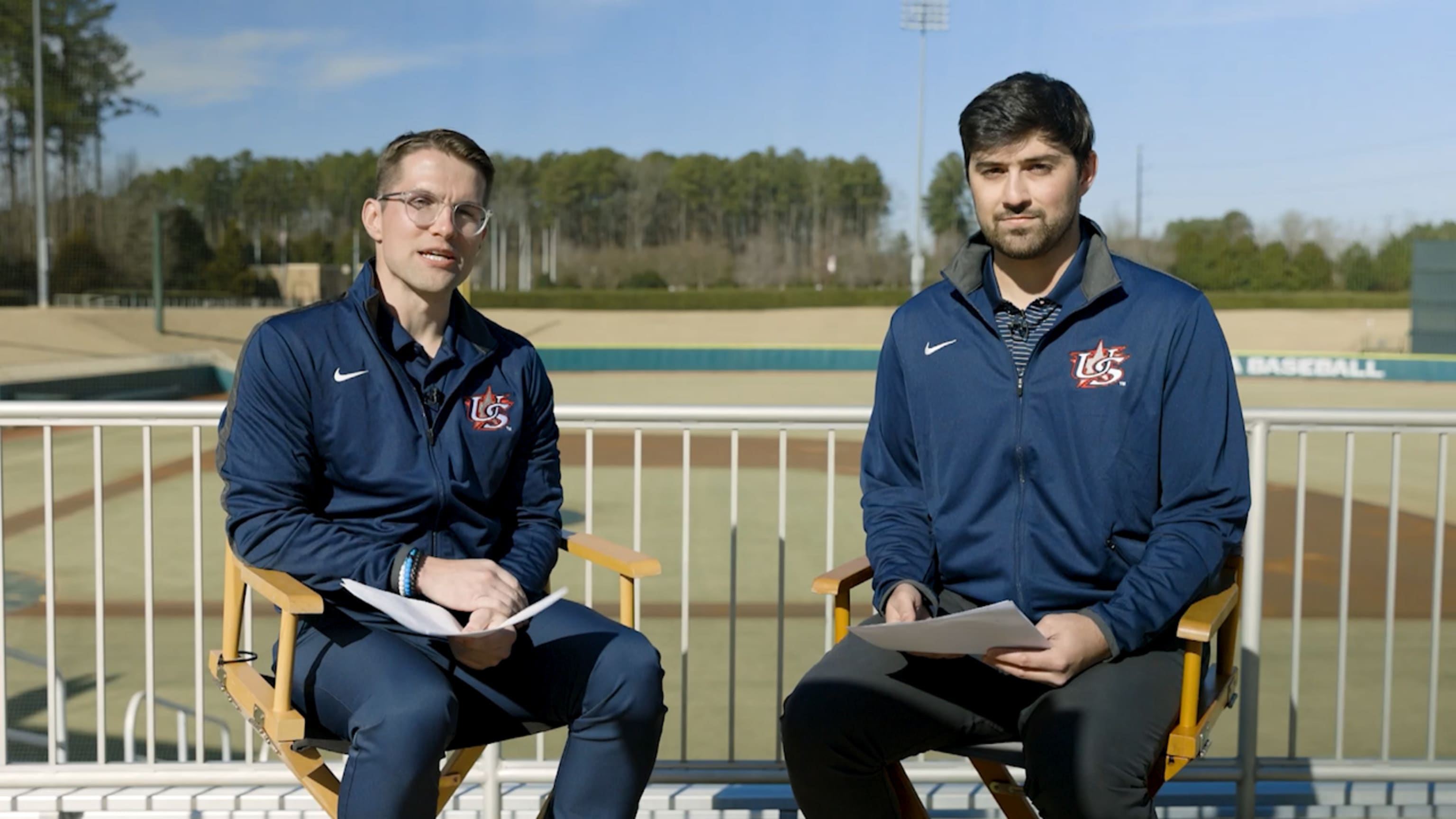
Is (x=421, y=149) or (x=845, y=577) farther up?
(x=421, y=149)

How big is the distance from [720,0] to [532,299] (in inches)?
512

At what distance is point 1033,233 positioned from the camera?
2.03m

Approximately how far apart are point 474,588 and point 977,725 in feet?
2.75

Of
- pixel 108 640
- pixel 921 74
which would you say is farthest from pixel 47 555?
pixel 921 74

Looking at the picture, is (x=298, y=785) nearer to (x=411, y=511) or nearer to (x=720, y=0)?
(x=411, y=511)

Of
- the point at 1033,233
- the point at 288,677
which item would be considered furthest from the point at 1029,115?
the point at 288,677

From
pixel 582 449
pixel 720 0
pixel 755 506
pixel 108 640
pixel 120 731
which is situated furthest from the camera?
pixel 720 0

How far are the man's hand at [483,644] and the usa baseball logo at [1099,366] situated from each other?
1.00m

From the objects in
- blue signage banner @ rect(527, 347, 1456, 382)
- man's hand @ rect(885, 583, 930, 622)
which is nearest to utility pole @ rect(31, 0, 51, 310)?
blue signage banner @ rect(527, 347, 1456, 382)

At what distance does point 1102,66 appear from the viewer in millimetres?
41562

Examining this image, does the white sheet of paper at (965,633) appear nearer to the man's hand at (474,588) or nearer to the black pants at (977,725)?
the black pants at (977,725)

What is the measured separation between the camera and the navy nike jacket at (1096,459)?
1.96m

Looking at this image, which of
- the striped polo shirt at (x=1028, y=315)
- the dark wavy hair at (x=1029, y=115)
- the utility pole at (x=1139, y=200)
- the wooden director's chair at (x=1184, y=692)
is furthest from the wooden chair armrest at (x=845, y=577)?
the utility pole at (x=1139, y=200)

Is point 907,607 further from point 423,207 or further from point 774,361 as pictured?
point 774,361
